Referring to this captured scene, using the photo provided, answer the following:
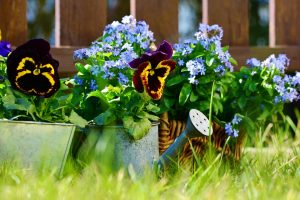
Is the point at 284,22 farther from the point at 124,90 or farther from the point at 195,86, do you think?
the point at 124,90

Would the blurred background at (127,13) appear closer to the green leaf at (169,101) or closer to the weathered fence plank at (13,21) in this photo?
the weathered fence plank at (13,21)

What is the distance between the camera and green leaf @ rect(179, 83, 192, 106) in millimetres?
2268

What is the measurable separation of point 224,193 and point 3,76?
31.9 inches

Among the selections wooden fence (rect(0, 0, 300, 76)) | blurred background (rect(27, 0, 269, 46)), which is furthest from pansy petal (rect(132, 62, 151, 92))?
blurred background (rect(27, 0, 269, 46))

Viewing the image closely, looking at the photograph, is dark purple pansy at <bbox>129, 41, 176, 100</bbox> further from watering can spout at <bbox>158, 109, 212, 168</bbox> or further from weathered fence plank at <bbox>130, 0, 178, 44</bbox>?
weathered fence plank at <bbox>130, 0, 178, 44</bbox>

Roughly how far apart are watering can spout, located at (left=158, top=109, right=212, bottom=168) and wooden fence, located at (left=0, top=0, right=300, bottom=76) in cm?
108

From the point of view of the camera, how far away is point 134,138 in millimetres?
2006

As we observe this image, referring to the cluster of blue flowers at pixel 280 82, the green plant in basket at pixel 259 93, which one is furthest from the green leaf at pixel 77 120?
the cluster of blue flowers at pixel 280 82

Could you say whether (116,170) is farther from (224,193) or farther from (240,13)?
(240,13)

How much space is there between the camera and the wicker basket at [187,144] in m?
2.25

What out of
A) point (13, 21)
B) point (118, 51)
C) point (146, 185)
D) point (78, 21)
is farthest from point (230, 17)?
point (146, 185)

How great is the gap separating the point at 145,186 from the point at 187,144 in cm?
70

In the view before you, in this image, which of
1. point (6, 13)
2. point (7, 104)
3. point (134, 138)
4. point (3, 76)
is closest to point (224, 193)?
point (134, 138)

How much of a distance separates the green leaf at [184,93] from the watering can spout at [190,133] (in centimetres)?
29
